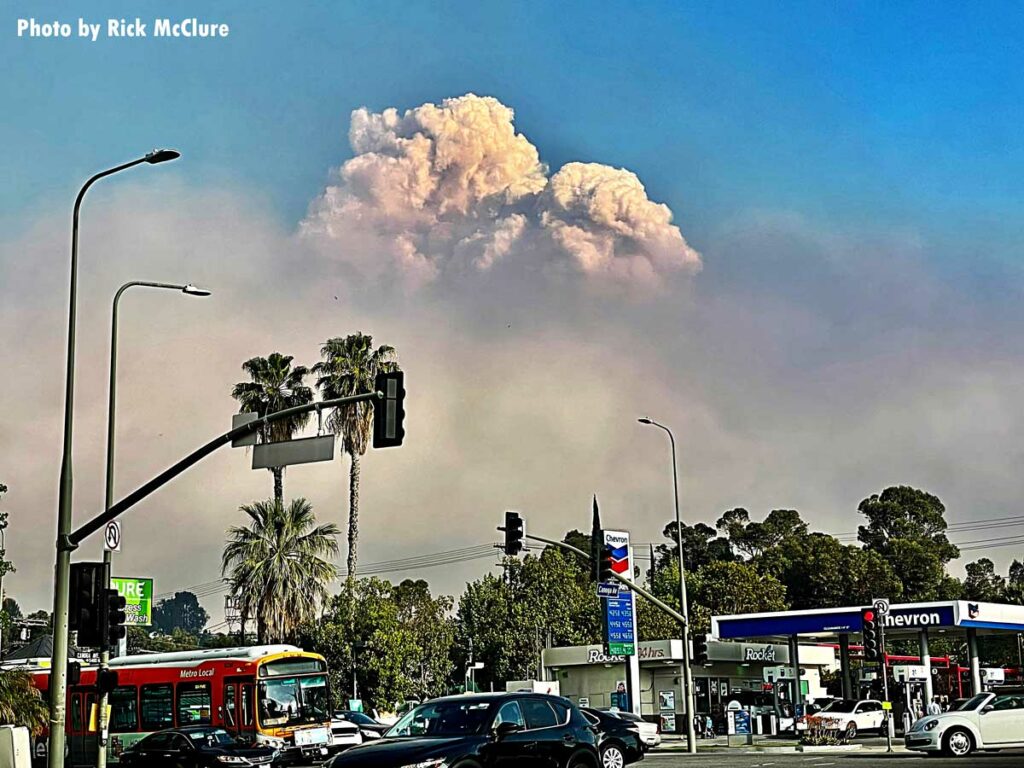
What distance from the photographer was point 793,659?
2421 inches

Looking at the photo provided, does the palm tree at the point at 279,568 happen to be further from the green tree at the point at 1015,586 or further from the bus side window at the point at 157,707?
the green tree at the point at 1015,586

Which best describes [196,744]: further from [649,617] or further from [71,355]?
[649,617]

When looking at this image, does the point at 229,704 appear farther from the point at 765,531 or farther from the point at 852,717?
the point at 765,531

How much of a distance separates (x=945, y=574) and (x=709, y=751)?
84.5 m

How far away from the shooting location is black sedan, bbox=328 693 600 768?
17.3 metres

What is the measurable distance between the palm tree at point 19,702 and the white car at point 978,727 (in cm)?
2083

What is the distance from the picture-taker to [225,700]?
37.7 m

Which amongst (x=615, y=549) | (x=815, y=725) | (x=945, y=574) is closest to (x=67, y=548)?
(x=615, y=549)

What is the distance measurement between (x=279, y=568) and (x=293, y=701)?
26.0 m

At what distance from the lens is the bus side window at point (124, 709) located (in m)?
39.2

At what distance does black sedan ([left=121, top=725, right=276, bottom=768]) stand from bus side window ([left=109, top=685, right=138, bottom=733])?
6.64 meters

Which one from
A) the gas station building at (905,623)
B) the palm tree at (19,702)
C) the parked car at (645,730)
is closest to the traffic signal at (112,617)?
the palm tree at (19,702)

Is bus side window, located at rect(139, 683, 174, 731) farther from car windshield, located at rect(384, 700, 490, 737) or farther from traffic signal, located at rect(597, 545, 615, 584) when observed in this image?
car windshield, located at rect(384, 700, 490, 737)

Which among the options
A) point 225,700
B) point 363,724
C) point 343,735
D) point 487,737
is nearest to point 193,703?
point 225,700
